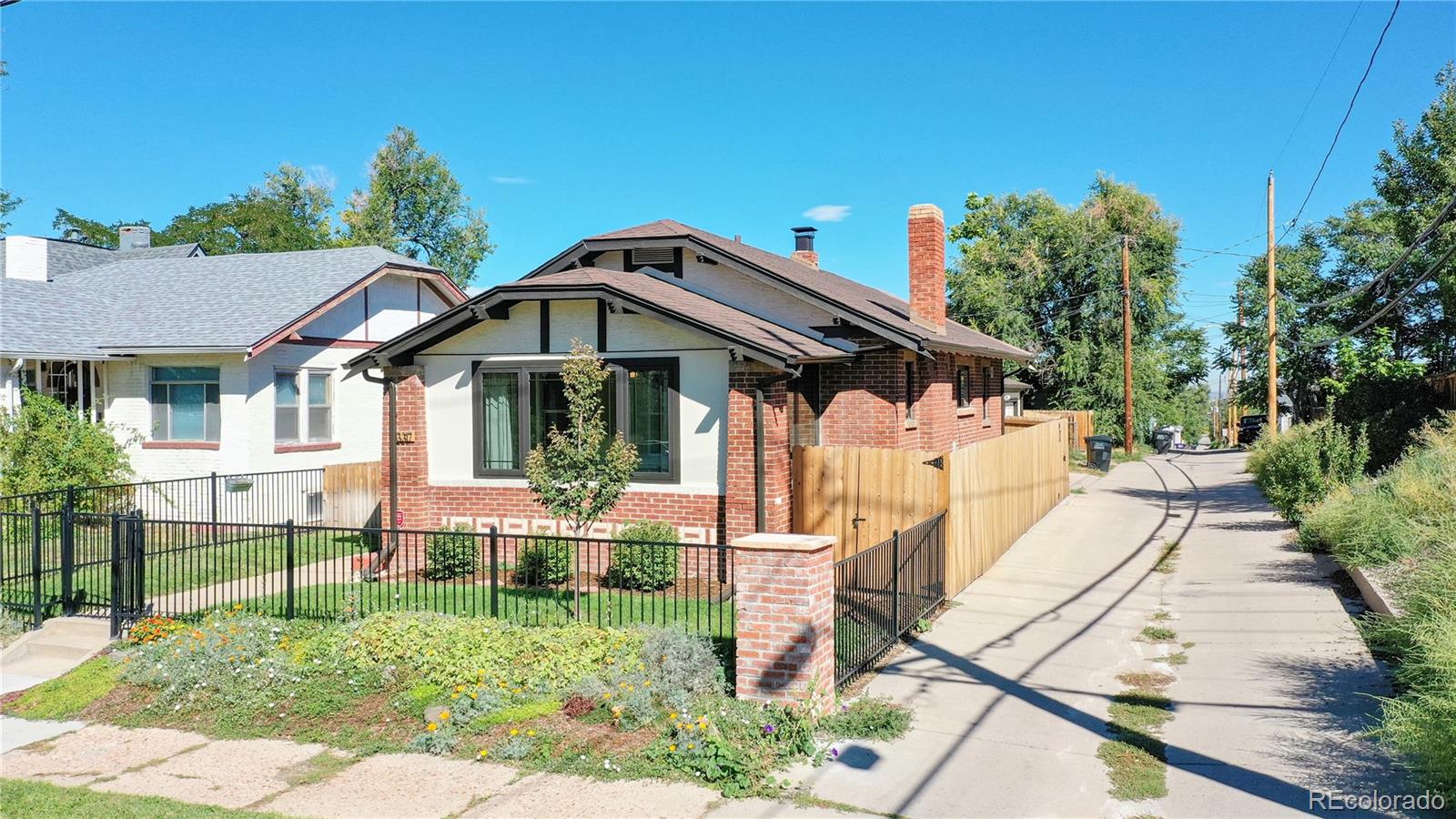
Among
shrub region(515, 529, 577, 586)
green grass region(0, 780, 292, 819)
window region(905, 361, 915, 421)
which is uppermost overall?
window region(905, 361, 915, 421)

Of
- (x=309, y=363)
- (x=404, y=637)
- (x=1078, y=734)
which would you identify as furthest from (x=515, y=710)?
(x=309, y=363)

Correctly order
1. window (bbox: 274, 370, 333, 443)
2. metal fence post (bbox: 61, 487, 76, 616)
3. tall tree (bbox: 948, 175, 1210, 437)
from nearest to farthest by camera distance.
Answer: metal fence post (bbox: 61, 487, 76, 616) < window (bbox: 274, 370, 333, 443) < tall tree (bbox: 948, 175, 1210, 437)

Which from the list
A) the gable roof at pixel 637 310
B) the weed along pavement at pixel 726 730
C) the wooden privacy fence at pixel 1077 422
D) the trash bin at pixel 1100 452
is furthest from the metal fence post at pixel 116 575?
the wooden privacy fence at pixel 1077 422

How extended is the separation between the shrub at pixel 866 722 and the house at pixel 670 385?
4.67 metres

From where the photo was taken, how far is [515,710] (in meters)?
7.62

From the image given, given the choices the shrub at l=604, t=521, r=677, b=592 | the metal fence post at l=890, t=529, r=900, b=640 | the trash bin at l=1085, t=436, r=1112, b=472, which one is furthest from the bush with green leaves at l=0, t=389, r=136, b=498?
the trash bin at l=1085, t=436, r=1112, b=472

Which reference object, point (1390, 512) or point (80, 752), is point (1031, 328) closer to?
point (1390, 512)

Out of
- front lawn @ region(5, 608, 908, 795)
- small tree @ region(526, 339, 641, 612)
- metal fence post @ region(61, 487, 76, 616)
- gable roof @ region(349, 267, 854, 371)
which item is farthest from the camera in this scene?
gable roof @ region(349, 267, 854, 371)

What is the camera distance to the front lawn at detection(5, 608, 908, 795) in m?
6.88

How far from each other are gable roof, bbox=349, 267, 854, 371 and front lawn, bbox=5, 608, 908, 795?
181 inches

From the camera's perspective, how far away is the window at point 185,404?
18.4 metres

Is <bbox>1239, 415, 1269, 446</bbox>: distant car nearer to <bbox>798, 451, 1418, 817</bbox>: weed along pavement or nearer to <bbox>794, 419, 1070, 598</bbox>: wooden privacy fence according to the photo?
<bbox>798, 451, 1418, 817</bbox>: weed along pavement

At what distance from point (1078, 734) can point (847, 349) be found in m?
8.25

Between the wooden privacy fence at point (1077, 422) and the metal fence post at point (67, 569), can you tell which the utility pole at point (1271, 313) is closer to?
the wooden privacy fence at point (1077, 422)
